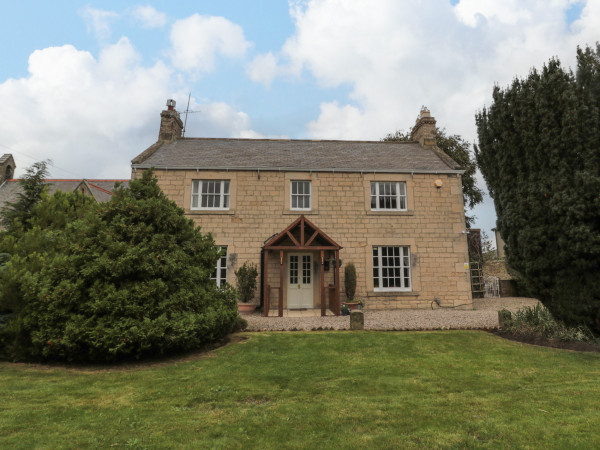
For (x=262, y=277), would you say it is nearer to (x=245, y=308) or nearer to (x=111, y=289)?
(x=245, y=308)

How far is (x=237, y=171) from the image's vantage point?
602 inches

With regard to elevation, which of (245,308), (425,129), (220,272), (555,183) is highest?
(425,129)

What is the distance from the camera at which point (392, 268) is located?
14.9 m

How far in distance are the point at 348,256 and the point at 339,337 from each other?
256 inches

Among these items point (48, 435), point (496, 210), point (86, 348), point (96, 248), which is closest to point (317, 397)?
point (48, 435)

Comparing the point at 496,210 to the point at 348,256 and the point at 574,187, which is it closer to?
the point at 574,187

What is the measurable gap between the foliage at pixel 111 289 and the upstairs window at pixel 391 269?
8106 millimetres

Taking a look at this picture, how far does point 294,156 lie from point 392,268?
22.8 ft

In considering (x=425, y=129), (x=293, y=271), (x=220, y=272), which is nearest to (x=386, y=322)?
(x=293, y=271)

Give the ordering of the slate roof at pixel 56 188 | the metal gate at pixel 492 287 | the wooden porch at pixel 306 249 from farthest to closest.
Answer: the slate roof at pixel 56 188
the metal gate at pixel 492 287
the wooden porch at pixel 306 249

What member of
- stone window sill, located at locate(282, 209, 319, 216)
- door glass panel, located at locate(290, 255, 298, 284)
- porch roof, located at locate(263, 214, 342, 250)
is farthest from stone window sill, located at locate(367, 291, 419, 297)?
stone window sill, located at locate(282, 209, 319, 216)

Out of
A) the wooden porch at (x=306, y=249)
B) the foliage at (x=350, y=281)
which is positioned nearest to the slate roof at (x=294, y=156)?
the wooden porch at (x=306, y=249)

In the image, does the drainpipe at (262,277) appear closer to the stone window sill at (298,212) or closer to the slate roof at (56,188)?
the stone window sill at (298,212)

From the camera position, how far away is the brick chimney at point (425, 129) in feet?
59.0
